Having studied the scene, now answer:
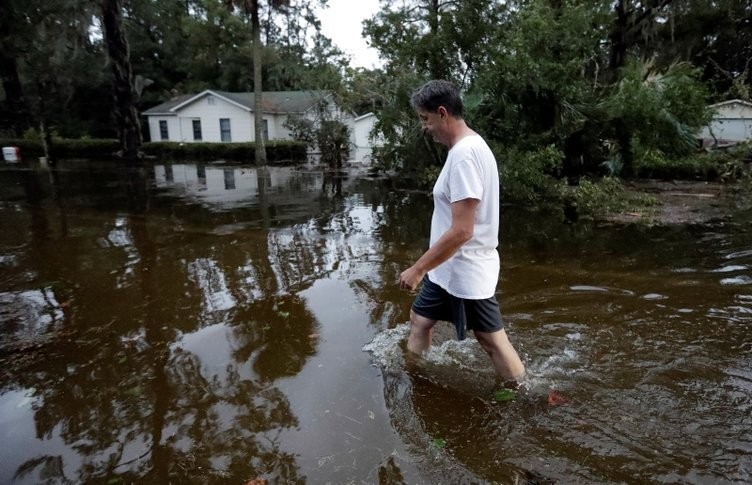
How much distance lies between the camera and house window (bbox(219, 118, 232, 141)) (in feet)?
98.6

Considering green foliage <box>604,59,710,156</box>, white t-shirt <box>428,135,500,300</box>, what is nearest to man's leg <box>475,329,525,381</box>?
white t-shirt <box>428,135,500,300</box>

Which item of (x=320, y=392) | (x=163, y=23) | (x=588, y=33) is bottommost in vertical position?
(x=320, y=392)

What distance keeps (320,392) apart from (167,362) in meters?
1.19

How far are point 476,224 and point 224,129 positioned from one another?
30042 mm

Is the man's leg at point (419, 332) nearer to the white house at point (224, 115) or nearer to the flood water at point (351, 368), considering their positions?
the flood water at point (351, 368)

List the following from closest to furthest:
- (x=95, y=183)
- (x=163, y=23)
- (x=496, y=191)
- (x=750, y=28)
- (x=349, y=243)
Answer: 1. (x=496, y=191)
2. (x=349, y=243)
3. (x=95, y=183)
4. (x=750, y=28)
5. (x=163, y=23)

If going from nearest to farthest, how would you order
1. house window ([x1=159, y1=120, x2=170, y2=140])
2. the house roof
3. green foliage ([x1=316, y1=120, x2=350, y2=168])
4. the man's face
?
1. the man's face
2. green foliage ([x1=316, y1=120, x2=350, y2=168])
3. the house roof
4. house window ([x1=159, y1=120, x2=170, y2=140])

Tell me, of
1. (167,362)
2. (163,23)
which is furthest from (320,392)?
(163,23)

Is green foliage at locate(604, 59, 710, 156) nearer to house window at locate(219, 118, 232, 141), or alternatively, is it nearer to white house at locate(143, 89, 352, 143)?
white house at locate(143, 89, 352, 143)

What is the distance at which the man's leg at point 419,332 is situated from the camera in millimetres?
3004

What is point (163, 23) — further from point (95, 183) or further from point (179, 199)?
point (179, 199)

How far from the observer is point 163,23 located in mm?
36938

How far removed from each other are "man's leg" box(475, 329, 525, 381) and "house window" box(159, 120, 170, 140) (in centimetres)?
3338

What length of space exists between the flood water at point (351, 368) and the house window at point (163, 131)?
27.7 meters
